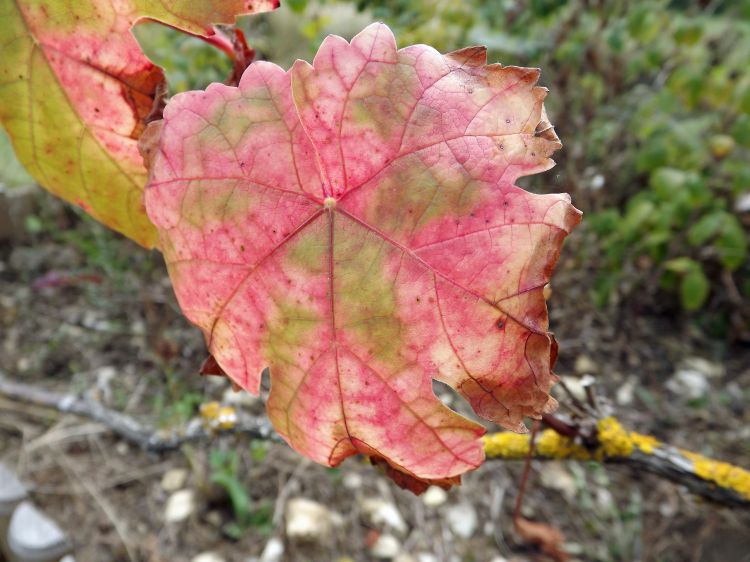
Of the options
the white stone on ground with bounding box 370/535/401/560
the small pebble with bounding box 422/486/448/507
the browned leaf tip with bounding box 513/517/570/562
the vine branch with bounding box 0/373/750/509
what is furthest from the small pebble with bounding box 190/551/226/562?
the vine branch with bounding box 0/373/750/509

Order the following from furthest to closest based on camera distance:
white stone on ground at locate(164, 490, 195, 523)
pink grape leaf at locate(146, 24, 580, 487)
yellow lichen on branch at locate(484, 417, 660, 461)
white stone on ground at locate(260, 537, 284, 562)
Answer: white stone on ground at locate(164, 490, 195, 523) → white stone on ground at locate(260, 537, 284, 562) → yellow lichen on branch at locate(484, 417, 660, 461) → pink grape leaf at locate(146, 24, 580, 487)

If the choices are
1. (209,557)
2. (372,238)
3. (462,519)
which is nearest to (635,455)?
(372,238)

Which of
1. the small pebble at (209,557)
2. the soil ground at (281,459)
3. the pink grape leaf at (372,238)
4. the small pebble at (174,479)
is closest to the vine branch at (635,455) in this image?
the pink grape leaf at (372,238)

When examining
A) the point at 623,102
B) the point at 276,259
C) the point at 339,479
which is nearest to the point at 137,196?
the point at 276,259

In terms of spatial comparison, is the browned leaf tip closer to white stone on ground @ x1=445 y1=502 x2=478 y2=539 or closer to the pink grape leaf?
white stone on ground @ x1=445 y1=502 x2=478 y2=539

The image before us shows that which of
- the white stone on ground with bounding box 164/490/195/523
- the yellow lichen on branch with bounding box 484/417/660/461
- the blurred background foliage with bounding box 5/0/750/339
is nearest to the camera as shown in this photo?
the yellow lichen on branch with bounding box 484/417/660/461

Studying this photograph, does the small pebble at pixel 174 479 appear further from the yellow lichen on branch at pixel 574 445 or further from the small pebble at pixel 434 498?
the yellow lichen on branch at pixel 574 445

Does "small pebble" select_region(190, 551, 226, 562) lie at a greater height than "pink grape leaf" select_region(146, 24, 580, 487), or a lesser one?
lesser

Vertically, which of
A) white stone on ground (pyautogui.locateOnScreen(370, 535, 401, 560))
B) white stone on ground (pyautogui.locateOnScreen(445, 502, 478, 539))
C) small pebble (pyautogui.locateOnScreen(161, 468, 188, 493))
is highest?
small pebble (pyautogui.locateOnScreen(161, 468, 188, 493))
